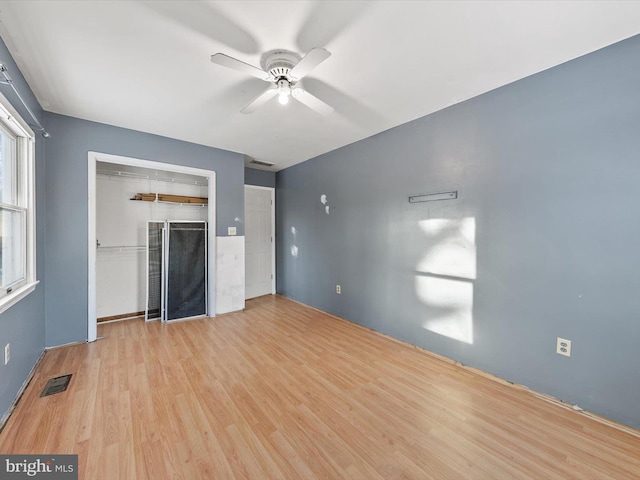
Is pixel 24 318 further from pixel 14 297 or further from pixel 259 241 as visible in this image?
pixel 259 241

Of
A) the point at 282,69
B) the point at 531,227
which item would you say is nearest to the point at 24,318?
the point at 282,69

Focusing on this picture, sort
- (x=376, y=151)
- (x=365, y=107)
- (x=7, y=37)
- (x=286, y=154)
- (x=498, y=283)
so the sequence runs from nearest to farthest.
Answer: (x=7, y=37), (x=498, y=283), (x=365, y=107), (x=376, y=151), (x=286, y=154)

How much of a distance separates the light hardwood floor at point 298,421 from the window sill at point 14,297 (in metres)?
0.77

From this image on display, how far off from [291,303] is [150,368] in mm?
2496

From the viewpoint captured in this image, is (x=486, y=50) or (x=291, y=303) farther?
(x=291, y=303)

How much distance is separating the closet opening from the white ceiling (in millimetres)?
1286

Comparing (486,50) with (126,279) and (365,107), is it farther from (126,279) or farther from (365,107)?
(126,279)

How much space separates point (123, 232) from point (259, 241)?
7.10 ft

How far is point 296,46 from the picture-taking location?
1765 millimetres

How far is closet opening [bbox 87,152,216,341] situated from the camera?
3684mm

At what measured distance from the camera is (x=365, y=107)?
8.64 feet

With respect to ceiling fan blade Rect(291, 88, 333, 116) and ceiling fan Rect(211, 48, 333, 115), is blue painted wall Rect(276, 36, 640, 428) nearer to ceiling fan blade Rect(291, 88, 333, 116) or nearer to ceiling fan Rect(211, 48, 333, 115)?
ceiling fan blade Rect(291, 88, 333, 116)

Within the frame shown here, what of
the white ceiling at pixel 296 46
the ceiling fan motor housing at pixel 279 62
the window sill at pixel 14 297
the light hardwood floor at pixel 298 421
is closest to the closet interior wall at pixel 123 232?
the light hardwood floor at pixel 298 421

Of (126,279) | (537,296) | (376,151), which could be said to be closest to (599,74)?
Result: (537,296)
